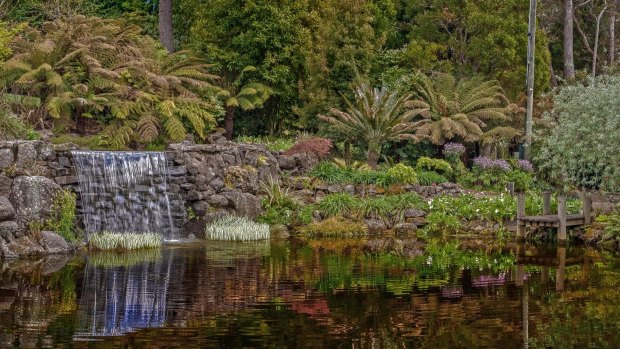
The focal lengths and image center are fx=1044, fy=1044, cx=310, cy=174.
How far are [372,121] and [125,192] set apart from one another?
7.60 meters

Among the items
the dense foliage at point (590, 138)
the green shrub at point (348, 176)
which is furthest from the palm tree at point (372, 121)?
the dense foliage at point (590, 138)

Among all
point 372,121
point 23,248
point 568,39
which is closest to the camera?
point 23,248

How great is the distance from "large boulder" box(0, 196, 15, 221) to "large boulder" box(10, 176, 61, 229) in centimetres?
18

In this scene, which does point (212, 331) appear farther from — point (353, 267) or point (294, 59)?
point (294, 59)

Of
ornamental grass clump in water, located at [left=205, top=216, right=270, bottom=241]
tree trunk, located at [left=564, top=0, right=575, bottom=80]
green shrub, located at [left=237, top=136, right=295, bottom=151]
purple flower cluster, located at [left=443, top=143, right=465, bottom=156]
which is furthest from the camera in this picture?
tree trunk, located at [left=564, top=0, right=575, bottom=80]

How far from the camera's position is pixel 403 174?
25.5m

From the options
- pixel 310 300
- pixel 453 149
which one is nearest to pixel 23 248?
pixel 310 300

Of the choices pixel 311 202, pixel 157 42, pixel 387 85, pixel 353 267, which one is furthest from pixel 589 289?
pixel 157 42

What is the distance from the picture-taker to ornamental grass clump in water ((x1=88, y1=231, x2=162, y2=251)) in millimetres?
20219

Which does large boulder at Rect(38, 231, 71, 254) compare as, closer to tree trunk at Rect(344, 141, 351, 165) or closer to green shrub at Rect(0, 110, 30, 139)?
green shrub at Rect(0, 110, 30, 139)

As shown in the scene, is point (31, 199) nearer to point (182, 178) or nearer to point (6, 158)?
point (6, 158)

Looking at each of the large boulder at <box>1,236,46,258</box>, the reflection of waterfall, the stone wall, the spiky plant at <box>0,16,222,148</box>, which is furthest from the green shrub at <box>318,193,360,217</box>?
the large boulder at <box>1,236,46,258</box>

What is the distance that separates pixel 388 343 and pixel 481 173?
1669 cm

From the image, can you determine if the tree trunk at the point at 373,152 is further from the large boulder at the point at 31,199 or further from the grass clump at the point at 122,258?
the large boulder at the point at 31,199
